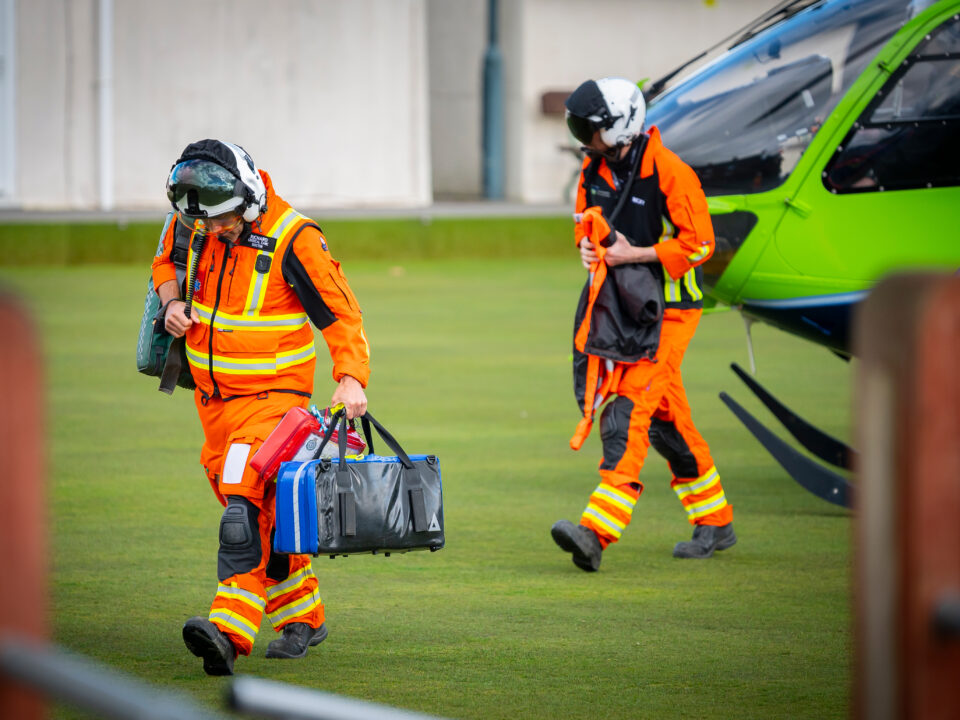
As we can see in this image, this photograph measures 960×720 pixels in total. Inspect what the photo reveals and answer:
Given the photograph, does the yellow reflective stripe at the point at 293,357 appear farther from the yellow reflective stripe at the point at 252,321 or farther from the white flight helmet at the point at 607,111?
the white flight helmet at the point at 607,111

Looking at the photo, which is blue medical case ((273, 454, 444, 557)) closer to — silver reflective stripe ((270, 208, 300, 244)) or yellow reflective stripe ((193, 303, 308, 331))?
yellow reflective stripe ((193, 303, 308, 331))

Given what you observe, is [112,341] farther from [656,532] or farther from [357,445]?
[357,445]

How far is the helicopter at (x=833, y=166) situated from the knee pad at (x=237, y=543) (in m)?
3.34

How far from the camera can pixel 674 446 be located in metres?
6.73

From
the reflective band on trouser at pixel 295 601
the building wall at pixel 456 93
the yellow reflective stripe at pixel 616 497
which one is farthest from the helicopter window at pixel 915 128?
the building wall at pixel 456 93

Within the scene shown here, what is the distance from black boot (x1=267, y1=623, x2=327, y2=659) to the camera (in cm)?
517

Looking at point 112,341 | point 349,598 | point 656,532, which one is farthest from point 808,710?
point 112,341

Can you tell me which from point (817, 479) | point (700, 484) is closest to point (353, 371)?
point (700, 484)

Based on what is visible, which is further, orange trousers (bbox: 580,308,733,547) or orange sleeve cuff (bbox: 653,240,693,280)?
orange sleeve cuff (bbox: 653,240,693,280)

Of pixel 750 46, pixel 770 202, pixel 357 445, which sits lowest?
pixel 357 445

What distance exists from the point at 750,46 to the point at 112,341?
7041 millimetres

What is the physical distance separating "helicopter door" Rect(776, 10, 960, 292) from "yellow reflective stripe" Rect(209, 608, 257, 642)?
363 cm

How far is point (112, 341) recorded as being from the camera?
13.4 metres

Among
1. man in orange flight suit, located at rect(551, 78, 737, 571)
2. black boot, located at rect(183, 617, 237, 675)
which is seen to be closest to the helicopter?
man in orange flight suit, located at rect(551, 78, 737, 571)
